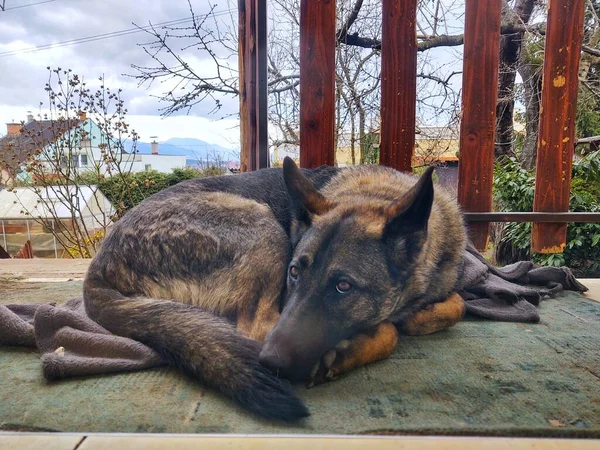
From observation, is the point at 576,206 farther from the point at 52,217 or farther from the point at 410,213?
the point at 52,217

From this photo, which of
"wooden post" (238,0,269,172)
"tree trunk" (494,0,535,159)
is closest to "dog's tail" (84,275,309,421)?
"wooden post" (238,0,269,172)

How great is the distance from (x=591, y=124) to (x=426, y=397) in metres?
8.22

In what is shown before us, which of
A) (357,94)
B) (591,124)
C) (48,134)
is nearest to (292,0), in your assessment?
(357,94)

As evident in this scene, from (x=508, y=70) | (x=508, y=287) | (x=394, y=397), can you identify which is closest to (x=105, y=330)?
(x=394, y=397)

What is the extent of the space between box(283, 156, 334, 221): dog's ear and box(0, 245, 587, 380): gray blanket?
3.14 feet

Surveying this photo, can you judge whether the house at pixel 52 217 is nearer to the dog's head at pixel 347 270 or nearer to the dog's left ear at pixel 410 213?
the dog's head at pixel 347 270

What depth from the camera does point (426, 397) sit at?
4.96 ft

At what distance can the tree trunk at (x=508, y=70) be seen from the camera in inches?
263

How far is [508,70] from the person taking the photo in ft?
22.6

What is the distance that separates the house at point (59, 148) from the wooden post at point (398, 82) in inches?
150

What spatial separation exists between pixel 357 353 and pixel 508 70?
262 inches

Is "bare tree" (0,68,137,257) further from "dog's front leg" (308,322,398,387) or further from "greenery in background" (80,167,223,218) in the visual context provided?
"dog's front leg" (308,322,398,387)

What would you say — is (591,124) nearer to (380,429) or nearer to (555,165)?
(555,165)

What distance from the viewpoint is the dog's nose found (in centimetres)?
156
